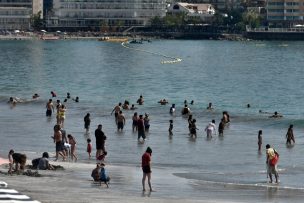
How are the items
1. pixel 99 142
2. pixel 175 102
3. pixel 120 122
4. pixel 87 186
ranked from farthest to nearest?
pixel 175 102, pixel 120 122, pixel 99 142, pixel 87 186

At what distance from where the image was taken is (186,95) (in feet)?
294

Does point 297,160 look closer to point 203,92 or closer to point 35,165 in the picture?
point 35,165

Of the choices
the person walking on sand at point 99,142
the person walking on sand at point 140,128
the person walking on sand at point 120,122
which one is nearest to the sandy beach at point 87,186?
the person walking on sand at point 99,142

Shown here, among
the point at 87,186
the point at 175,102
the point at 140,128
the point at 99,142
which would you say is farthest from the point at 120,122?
the point at 175,102

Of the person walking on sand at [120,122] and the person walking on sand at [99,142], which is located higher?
the person walking on sand at [99,142]

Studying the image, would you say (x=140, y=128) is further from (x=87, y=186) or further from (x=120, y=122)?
(x=87, y=186)

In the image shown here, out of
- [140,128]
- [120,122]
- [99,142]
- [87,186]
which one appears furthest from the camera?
[120,122]

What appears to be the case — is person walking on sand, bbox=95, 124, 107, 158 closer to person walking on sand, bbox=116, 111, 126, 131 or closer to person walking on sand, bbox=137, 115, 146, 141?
person walking on sand, bbox=137, 115, 146, 141

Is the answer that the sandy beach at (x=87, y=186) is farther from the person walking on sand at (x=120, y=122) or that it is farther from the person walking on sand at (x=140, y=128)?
the person walking on sand at (x=120, y=122)

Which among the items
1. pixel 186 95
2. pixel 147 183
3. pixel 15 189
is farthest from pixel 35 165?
pixel 186 95

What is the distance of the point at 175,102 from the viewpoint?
80188 millimetres

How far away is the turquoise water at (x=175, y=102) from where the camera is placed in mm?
42469

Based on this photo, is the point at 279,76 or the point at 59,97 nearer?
the point at 59,97

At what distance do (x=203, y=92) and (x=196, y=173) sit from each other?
183 feet
